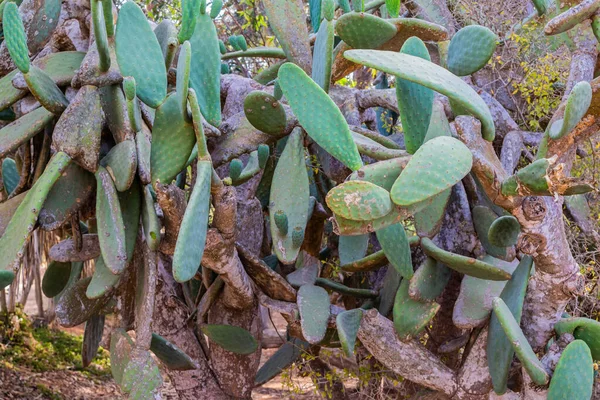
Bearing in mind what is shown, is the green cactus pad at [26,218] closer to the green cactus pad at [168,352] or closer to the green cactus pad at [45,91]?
the green cactus pad at [45,91]

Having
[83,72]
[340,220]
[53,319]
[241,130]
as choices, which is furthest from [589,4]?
[53,319]

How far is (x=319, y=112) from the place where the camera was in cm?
154

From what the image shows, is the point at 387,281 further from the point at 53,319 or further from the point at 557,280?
the point at 53,319

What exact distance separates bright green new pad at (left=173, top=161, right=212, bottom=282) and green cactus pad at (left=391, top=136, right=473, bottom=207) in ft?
1.43

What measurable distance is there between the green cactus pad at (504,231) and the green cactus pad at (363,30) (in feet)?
2.05

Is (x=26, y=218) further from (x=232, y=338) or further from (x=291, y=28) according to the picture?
(x=291, y=28)

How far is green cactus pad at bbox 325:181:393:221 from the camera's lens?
133 cm

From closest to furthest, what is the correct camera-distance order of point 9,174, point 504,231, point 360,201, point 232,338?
point 360,201, point 504,231, point 232,338, point 9,174

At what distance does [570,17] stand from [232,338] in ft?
4.35

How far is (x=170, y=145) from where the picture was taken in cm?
164

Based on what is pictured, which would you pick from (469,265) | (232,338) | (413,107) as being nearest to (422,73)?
(413,107)

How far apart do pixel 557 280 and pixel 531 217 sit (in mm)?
265

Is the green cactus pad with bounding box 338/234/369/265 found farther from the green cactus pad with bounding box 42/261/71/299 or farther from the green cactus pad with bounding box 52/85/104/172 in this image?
the green cactus pad with bounding box 42/261/71/299

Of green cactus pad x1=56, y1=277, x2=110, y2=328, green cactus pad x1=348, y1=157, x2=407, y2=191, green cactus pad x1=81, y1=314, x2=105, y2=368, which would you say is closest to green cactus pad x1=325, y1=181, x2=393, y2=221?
green cactus pad x1=348, y1=157, x2=407, y2=191
